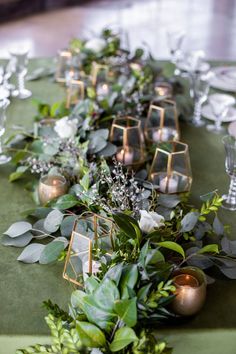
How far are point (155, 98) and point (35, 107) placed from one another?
0.51 m

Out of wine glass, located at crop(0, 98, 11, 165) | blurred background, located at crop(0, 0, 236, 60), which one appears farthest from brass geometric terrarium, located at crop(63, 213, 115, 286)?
blurred background, located at crop(0, 0, 236, 60)

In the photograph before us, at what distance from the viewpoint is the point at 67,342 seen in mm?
1212

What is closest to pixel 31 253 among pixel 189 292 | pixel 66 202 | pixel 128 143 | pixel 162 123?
pixel 66 202

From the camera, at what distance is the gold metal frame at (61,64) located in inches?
106

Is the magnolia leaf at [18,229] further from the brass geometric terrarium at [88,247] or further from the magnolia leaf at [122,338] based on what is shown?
the magnolia leaf at [122,338]

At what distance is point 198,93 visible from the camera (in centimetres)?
237

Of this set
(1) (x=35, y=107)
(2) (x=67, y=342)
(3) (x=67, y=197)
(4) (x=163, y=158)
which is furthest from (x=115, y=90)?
(2) (x=67, y=342)

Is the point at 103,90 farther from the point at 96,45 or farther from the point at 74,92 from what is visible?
the point at 96,45

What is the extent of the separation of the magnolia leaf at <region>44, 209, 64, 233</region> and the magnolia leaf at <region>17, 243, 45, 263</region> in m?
0.08

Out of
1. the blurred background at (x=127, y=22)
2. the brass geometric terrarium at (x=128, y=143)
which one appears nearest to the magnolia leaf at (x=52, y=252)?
the brass geometric terrarium at (x=128, y=143)

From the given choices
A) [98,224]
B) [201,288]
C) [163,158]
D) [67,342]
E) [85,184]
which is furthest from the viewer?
[163,158]

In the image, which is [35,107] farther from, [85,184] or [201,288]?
[201,288]

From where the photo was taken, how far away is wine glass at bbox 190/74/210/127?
7.75ft

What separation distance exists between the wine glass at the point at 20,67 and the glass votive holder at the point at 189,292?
55.7 inches
